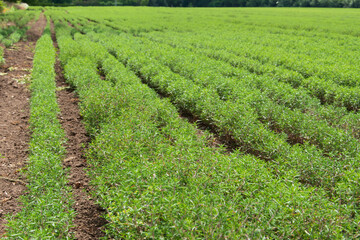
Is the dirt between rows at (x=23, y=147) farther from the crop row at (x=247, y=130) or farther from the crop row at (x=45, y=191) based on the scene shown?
the crop row at (x=247, y=130)

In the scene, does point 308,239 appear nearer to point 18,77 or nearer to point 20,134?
point 20,134

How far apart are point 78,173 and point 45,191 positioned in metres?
1.78

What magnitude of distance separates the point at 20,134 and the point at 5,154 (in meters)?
1.30

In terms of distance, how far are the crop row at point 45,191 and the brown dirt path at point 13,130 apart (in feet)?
1.40

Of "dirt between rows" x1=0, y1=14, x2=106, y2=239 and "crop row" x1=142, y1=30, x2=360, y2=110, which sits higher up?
"crop row" x1=142, y1=30, x2=360, y2=110

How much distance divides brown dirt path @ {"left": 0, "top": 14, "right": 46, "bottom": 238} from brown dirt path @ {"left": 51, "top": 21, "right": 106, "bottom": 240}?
3.50 feet

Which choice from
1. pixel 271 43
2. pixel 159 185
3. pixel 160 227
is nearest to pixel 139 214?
pixel 160 227

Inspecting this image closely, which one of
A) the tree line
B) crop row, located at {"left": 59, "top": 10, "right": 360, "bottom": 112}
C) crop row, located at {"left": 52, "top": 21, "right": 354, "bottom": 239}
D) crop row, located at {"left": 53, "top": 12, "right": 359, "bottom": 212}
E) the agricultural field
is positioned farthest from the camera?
the tree line

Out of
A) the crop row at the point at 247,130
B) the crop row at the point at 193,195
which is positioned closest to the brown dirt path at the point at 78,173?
the crop row at the point at 193,195

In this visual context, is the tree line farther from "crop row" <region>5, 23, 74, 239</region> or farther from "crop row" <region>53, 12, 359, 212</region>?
"crop row" <region>5, 23, 74, 239</region>

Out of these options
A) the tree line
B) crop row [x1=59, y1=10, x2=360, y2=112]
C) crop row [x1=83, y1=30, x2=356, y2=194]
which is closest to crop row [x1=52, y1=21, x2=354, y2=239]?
crop row [x1=83, y1=30, x2=356, y2=194]

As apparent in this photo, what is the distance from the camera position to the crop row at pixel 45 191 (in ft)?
12.2

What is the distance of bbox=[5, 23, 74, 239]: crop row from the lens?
146 inches

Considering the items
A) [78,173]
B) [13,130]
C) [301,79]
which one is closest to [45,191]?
[78,173]
